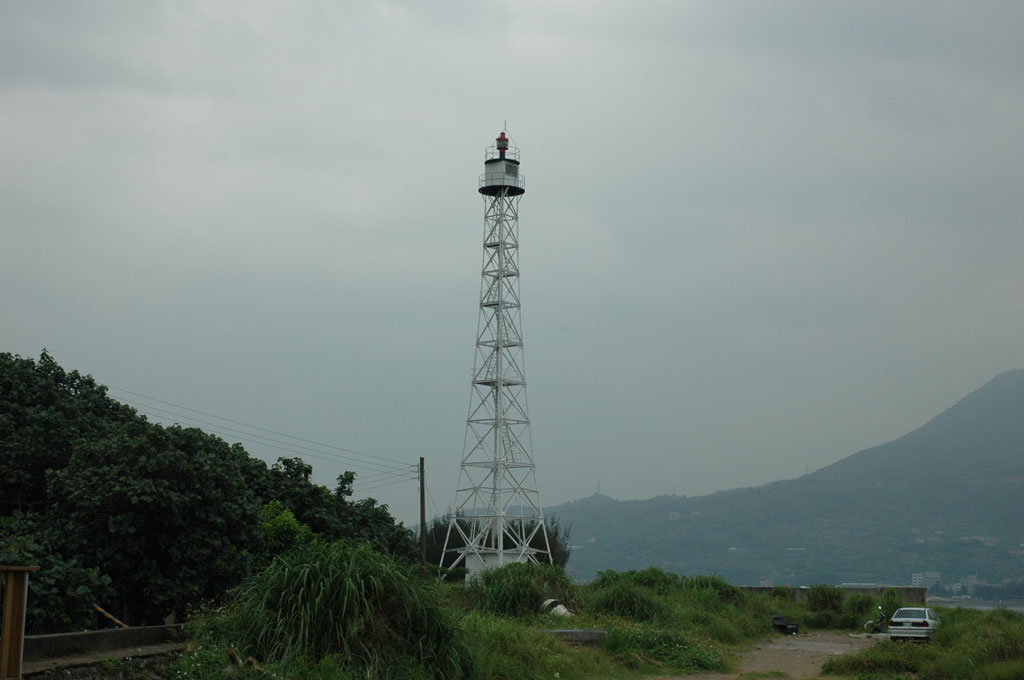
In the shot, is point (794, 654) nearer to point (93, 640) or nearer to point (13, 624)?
point (93, 640)

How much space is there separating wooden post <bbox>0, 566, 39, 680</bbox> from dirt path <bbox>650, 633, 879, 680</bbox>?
1111 cm

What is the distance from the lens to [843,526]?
515ft

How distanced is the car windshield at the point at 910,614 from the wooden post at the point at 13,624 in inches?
812

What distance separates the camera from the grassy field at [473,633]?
1220cm

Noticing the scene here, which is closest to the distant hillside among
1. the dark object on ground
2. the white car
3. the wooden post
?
the dark object on ground

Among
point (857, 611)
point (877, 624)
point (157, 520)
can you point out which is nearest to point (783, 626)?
point (877, 624)

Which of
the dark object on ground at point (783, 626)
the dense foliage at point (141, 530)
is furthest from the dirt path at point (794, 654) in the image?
the dense foliage at point (141, 530)

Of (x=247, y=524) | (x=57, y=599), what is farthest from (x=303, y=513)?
(x=57, y=599)

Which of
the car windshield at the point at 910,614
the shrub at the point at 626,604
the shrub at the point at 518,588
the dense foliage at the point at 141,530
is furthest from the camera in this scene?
the car windshield at the point at 910,614

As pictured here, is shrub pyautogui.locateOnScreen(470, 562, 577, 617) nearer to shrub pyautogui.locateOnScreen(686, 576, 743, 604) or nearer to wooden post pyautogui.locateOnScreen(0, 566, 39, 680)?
shrub pyautogui.locateOnScreen(686, 576, 743, 604)

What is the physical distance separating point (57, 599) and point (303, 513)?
14.7m

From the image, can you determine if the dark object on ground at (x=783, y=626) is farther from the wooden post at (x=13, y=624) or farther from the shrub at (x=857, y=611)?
the wooden post at (x=13, y=624)

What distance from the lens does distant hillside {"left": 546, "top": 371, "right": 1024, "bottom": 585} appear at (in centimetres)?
12556

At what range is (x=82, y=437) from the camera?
69.9ft
